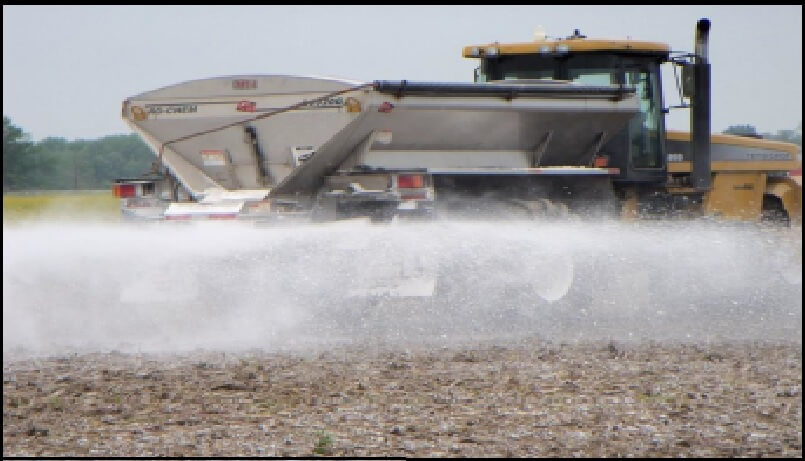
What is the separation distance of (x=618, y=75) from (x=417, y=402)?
22.9 ft

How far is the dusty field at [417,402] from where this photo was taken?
5.34 meters

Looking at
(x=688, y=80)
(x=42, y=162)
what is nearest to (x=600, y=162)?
(x=688, y=80)

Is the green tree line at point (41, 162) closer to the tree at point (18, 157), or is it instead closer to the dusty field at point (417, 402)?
the tree at point (18, 157)

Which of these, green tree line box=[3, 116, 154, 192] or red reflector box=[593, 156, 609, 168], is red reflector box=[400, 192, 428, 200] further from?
green tree line box=[3, 116, 154, 192]

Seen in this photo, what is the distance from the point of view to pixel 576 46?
1234cm

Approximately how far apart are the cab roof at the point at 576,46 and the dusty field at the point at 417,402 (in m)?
→ 4.77

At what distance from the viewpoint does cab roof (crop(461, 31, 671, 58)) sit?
486 inches

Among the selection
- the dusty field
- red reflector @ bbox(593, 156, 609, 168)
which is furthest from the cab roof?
the dusty field

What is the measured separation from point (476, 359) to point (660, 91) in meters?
5.93

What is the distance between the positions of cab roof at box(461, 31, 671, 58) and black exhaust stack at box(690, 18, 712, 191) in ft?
2.56

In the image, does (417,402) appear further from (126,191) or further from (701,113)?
(701,113)

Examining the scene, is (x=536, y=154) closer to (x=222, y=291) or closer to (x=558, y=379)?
(x=222, y=291)

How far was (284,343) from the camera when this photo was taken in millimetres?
8609

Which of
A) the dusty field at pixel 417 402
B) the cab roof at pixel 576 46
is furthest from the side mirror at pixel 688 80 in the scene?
the dusty field at pixel 417 402
